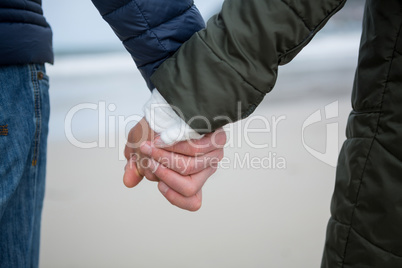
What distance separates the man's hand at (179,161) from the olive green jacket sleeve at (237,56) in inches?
3.4

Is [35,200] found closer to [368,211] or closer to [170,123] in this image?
[170,123]

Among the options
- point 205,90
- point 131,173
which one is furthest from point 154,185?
point 205,90

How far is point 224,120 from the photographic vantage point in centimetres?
61

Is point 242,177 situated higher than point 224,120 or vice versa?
point 224,120

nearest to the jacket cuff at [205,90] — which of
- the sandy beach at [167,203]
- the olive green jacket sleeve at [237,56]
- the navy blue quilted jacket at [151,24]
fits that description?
the olive green jacket sleeve at [237,56]

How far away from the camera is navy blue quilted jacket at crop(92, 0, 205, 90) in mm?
711

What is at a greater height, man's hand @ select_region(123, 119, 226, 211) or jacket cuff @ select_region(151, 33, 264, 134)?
jacket cuff @ select_region(151, 33, 264, 134)

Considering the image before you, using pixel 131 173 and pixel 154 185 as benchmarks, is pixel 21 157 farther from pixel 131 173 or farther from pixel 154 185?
pixel 154 185

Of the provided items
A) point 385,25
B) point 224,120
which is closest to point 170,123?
point 224,120

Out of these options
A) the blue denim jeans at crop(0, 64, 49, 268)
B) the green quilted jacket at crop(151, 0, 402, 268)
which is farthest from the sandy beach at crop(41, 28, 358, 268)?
the green quilted jacket at crop(151, 0, 402, 268)

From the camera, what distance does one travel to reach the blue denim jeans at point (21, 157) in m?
0.68

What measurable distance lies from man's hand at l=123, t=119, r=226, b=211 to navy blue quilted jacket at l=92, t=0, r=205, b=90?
0.13 m

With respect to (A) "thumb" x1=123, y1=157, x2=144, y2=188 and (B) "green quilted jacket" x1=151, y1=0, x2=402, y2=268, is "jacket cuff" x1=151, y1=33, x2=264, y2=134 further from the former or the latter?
(A) "thumb" x1=123, y1=157, x2=144, y2=188

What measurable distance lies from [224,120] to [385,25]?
0.86 feet
